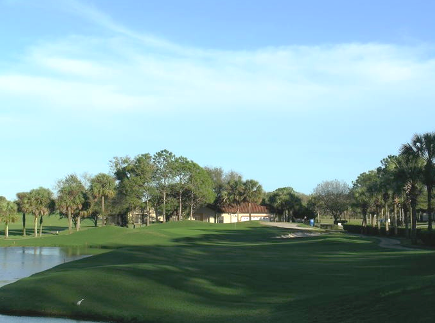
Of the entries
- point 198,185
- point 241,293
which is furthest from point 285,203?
point 241,293

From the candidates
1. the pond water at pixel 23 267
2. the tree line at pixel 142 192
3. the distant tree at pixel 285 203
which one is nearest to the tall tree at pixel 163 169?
the tree line at pixel 142 192

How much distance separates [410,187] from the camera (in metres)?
53.3

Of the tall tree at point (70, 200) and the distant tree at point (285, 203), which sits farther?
the distant tree at point (285, 203)

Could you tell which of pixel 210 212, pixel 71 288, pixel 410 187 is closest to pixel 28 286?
pixel 71 288

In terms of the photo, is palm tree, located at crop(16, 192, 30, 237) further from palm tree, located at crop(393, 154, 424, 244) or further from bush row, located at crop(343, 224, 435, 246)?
palm tree, located at crop(393, 154, 424, 244)

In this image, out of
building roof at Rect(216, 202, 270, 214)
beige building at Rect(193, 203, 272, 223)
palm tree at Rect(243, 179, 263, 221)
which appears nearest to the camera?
palm tree at Rect(243, 179, 263, 221)

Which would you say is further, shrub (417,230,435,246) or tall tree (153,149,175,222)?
tall tree (153,149,175,222)

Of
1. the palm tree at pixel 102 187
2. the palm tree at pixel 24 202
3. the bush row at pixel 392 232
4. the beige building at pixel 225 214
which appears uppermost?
the palm tree at pixel 102 187

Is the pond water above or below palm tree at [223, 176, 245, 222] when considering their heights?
below

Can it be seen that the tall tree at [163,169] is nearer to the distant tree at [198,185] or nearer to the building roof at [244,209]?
the distant tree at [198,185]

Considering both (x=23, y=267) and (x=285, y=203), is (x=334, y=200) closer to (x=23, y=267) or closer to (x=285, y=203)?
(x=285, y=203)

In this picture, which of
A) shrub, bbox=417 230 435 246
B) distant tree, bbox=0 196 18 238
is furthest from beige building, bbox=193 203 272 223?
shrub, bbox=417 230 435 246

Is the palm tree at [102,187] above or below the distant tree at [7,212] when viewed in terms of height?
above

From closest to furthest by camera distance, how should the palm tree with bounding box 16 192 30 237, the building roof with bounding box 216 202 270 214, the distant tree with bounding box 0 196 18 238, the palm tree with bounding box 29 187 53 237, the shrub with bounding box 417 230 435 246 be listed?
the shrub with bounding box 417 230 435 246
the distant tree with bounding box 0 196 18 238
the palm tree with bounding box 16 192 30 237
the palm tree with bounding box 29 187 53 237
the building roof with bounding box 216 202 270 214
